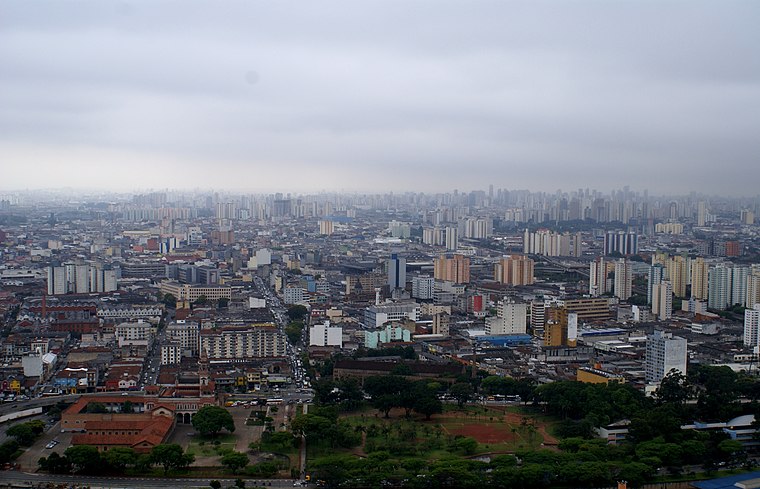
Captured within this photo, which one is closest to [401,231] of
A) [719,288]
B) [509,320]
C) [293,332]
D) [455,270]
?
A: [455,270]

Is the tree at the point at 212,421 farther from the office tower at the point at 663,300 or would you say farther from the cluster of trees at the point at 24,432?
the office tower at the point at 663,300

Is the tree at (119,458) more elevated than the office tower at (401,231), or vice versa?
the office tower at (401,231)

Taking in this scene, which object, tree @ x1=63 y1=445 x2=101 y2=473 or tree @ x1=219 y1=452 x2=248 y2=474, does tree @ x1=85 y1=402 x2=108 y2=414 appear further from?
tree @ x1=219 y1=452 x2=248 y2=474

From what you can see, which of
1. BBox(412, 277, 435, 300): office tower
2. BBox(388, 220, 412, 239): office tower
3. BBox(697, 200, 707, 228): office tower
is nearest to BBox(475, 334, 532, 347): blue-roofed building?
BBox(412, 277, 435, 300): office tower

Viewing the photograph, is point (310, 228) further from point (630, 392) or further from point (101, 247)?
point (630, 392)

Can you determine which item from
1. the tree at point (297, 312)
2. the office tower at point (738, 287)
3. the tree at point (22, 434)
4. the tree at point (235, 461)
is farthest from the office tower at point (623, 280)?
the tree at point (22, 434)

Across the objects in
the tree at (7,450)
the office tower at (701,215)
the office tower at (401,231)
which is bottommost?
the tree at (7,450)

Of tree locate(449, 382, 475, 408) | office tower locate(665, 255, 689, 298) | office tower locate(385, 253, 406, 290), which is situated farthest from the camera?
office tower locate(385, 253, 406, 290)
